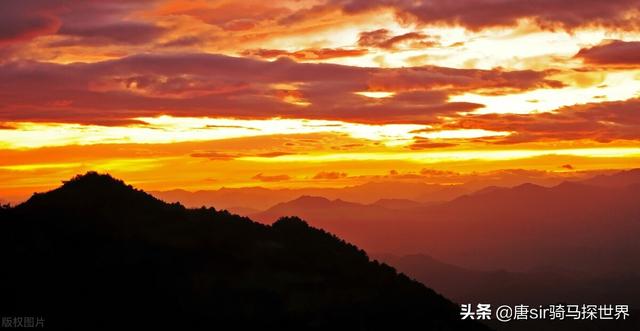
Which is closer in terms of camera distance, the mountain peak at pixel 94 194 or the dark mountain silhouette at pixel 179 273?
the dark mountain silhouette at pixel 179 273

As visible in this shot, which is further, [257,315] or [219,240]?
[219,240]

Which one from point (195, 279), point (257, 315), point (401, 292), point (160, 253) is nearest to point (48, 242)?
point (160, 253)

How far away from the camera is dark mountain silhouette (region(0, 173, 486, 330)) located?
36500 mm

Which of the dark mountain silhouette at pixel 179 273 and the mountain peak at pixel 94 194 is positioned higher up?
the mountain peak at pixel 94 194

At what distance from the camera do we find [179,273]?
131 feet

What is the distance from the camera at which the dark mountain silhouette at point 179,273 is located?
36.5m

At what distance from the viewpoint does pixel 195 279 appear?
1555 inches

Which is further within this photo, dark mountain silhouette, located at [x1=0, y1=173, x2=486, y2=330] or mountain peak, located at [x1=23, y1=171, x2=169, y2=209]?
mountain peak, located at [x1=23, y1=171, x2=169, y2=209]

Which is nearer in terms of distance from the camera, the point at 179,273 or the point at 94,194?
the point at 179,273

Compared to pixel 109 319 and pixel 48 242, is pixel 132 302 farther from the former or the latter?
pixel 48 242

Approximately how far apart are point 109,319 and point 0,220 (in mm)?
13357

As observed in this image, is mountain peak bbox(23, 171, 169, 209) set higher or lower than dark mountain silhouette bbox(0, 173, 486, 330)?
higher

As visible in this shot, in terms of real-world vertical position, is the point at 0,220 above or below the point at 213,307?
above

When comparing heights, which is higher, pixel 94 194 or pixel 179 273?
pixel 94 194
